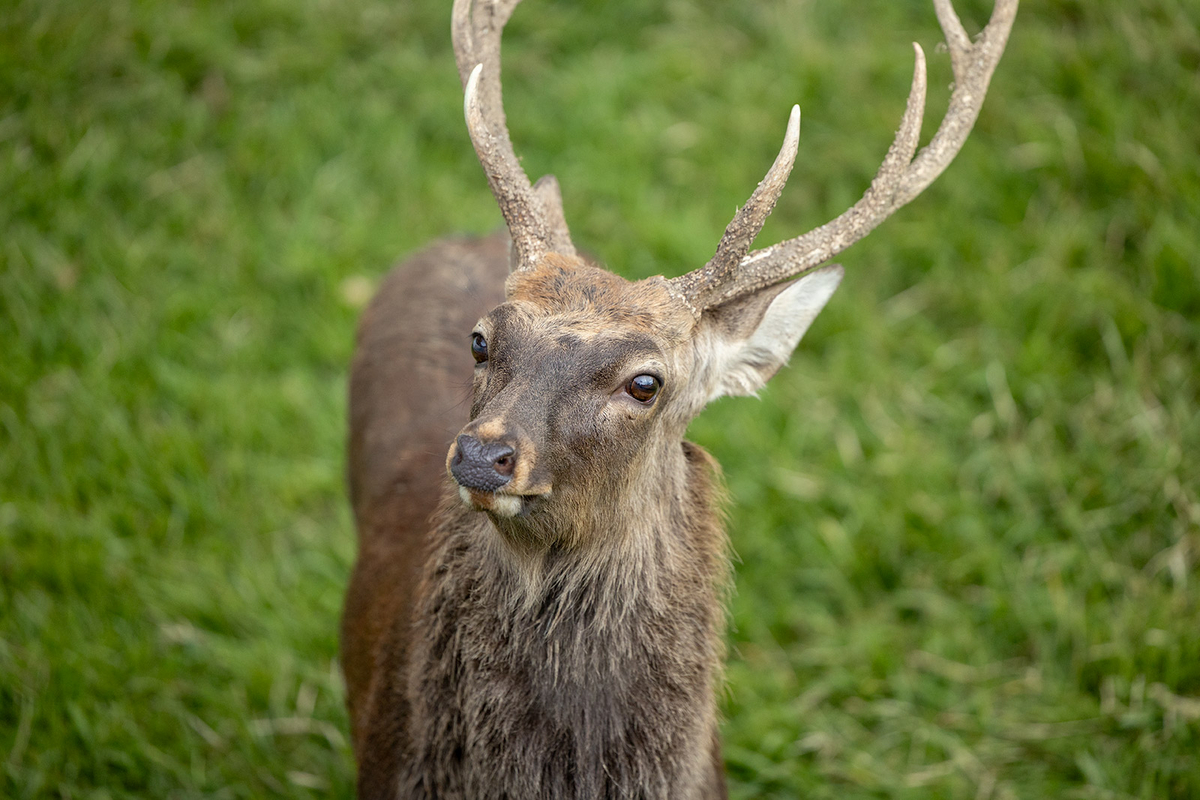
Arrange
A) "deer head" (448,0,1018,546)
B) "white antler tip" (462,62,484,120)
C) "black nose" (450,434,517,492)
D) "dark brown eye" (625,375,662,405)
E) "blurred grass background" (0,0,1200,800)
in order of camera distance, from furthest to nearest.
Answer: "blurred grass background" (0,0,1200,800) → "white antler tip" (462,62,484,120) → "dark brown eye" (625,375,662,405) → "deer head" (448,0,1018,546) → "black nose" (450,434,517,492)

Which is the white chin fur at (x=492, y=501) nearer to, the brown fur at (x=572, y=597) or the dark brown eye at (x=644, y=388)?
the brown fur at (x=572, y=597)

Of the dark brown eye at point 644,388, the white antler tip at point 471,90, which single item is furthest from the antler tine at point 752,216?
the white antler tip at point 471,90

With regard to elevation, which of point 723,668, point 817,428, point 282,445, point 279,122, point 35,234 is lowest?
point 723,668

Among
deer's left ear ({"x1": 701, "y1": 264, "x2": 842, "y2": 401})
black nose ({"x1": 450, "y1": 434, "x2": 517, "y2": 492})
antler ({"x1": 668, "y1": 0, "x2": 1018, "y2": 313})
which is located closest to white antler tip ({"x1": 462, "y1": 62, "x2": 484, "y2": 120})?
antler ({"x1": 668, "y1": 0, "x2": 1018, "y2": 313})

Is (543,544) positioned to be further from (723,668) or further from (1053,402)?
(1053,402)

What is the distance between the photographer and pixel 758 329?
9.71 feet

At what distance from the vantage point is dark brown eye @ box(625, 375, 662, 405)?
100.0 inches

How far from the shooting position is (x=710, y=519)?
299 cm

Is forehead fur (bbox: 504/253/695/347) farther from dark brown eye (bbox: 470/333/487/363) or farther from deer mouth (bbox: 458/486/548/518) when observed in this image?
deer mouth (bbox: 458/486/548/518)

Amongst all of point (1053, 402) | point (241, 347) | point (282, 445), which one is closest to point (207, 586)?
point (282, 445)

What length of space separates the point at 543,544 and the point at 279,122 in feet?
14.7

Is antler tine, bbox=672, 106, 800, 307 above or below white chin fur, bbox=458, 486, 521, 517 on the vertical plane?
above

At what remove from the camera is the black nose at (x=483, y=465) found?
2258 millimetres

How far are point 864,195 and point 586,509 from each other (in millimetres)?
1167
